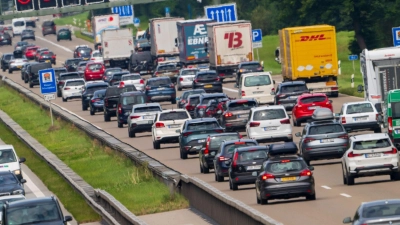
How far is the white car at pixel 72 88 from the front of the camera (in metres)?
72.2

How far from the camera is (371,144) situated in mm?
29938

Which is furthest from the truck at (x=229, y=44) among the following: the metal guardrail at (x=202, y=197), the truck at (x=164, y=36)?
the metal guardrail at (x=202, y=197)

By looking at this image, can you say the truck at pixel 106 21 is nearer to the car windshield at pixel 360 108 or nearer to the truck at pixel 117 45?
the truck at pixel 117 45

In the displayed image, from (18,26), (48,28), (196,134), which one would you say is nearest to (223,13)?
(196,134)

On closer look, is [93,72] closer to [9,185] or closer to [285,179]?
[9,185]

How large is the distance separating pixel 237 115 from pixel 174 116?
274 cm

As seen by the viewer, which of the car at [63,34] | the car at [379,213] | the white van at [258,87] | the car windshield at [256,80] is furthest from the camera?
the car at [63,34]

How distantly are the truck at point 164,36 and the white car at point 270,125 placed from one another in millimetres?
45008

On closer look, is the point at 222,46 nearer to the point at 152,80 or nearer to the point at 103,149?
the point at 152,80

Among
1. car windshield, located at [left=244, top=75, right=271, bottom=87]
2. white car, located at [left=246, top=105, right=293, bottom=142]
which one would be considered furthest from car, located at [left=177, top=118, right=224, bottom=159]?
car windshield, located at [left=244, top=75, right=271, bottom=87]

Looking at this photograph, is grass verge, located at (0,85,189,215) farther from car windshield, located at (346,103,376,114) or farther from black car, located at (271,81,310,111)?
A: black car, located at (271,81,310,111)

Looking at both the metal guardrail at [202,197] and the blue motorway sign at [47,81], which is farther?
the blue motorway sign at [47,81]

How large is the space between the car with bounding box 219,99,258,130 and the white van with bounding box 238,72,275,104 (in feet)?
26.2

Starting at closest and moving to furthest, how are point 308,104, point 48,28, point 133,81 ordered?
point 308,104 < point 133,81 < point 48,28
